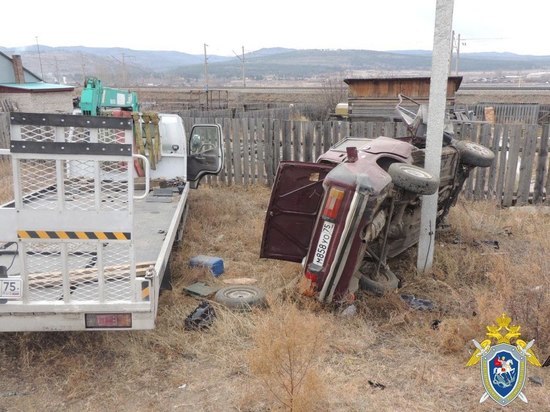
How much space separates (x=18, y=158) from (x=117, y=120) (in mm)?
698

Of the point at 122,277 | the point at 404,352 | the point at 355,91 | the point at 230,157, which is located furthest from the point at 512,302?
the point at 355,91

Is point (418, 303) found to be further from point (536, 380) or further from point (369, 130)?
point (369, 130)

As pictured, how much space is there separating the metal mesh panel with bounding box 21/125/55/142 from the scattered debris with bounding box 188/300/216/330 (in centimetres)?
204

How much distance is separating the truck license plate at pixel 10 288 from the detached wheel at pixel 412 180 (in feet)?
10.8

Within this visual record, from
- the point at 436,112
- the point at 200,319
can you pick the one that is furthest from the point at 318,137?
the point at 200,319

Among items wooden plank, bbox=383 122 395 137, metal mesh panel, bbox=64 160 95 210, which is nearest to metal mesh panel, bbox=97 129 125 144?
metal mesh panel, bbox=64 160 95 210

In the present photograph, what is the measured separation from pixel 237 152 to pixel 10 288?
8.29m

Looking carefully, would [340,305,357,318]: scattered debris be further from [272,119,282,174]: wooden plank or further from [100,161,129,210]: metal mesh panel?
[272,119,282,174]: wooden plank

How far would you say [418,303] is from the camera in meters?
5.18

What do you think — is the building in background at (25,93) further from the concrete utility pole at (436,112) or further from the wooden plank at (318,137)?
the concrete utility pole at (436,112)

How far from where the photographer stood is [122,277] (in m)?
3.94

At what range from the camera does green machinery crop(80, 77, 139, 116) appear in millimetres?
10391

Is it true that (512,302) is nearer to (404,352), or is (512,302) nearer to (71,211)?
(404,352)

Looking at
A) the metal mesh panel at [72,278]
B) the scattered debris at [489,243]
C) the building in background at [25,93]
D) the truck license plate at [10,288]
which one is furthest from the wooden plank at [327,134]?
the building in background at [25,93]
